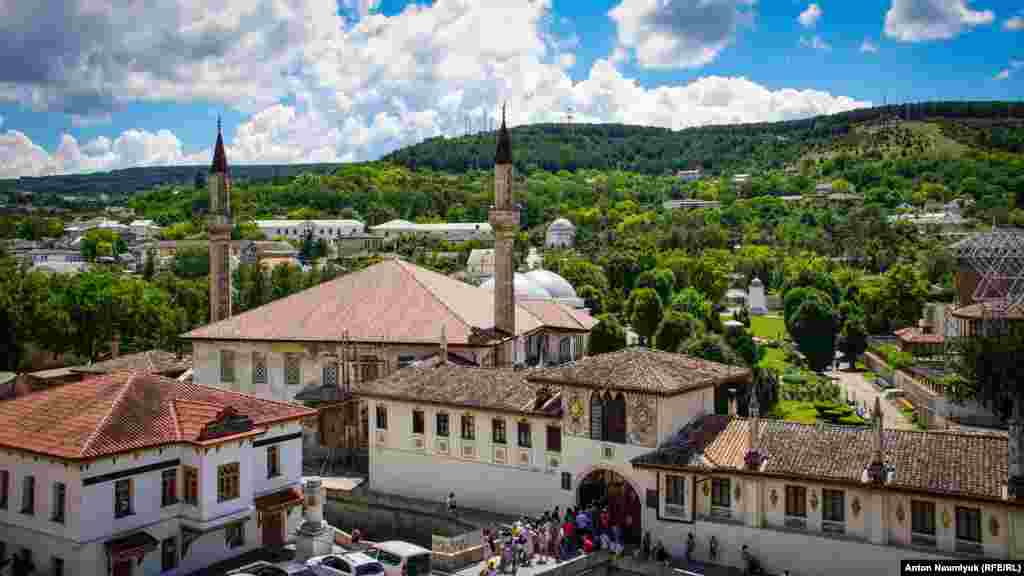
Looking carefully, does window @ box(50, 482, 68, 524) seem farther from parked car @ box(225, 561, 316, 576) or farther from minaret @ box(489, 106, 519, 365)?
minaret @ box(489, 106, 519, 365)

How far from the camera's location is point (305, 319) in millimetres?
41406

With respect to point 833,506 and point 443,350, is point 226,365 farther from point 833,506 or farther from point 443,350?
point 833,506

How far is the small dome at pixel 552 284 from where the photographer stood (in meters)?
67.3

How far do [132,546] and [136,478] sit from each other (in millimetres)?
1686

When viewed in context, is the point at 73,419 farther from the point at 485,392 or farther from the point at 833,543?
the point at 833,543

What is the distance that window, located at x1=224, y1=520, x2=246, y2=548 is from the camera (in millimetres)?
25844

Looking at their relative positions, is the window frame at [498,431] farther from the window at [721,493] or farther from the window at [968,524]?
the window at [968,524]

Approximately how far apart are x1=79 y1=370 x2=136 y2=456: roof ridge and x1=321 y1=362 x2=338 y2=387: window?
13120 millimetres

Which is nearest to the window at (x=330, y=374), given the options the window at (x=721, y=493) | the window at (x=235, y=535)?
the window at (x=235, y=535)

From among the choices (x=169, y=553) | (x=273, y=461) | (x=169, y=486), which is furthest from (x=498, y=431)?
(x=169, y=553)

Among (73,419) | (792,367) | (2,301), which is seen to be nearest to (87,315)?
(2,301)

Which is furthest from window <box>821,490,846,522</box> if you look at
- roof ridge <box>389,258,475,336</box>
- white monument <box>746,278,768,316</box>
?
white monument <box>746,278,768,316</box>

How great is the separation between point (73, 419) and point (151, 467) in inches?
97.5

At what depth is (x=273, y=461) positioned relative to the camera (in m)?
27.7
